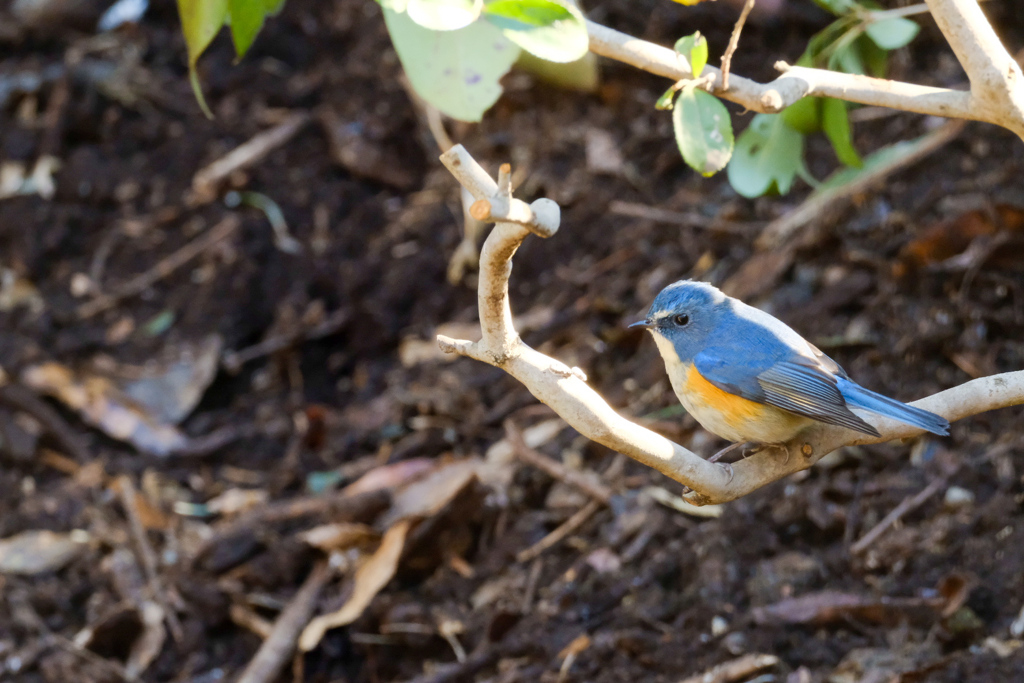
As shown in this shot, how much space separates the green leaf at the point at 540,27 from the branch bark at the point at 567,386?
214mm

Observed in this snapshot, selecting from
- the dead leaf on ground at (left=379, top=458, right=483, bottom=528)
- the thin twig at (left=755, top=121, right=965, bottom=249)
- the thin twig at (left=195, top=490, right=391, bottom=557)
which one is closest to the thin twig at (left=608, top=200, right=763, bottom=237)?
the thin twig at (left=755, top=121, right=965, bottom=249)

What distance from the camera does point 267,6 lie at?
93.7 inches

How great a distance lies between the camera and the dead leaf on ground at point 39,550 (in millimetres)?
3752

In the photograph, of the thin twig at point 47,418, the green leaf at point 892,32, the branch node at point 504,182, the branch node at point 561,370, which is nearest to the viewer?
the branch node at point 504,182

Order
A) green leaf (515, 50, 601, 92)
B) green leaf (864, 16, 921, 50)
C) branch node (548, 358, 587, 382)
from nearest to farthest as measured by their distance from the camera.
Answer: branch node (548, 358, 587, 382), green leaf (864, 16, 921, 50), green leaf (515, 50, 601, 92)

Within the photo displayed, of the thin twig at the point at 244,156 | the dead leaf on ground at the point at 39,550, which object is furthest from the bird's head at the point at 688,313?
the thin twig at the point at 244,156

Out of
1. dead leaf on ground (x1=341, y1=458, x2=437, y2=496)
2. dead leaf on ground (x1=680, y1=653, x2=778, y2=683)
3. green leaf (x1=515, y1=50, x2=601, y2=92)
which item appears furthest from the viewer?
green leaf (x1=515, y1=50, x2=601, y2=92)

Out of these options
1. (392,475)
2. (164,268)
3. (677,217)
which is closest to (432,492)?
(392,475)

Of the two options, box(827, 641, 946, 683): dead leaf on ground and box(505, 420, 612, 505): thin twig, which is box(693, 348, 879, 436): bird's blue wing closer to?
box(827, 641, 946, 683): dead leaf on ground

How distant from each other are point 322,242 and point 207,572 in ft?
7.02

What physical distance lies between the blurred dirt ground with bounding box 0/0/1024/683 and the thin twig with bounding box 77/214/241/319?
0.02 m

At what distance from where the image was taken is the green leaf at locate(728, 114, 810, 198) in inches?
111

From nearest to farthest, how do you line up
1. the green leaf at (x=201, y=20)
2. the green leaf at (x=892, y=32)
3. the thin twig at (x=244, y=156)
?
the green leaf at (x=201, y=20) < the green leaf at (x=892, y=32) < the thin twig at (x=244, y=156)

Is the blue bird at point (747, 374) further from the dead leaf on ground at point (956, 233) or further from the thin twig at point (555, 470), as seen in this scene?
the dead leaf on ground at point (956, 233)
